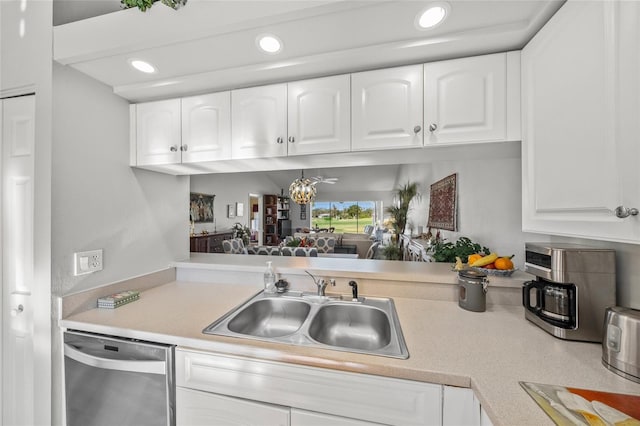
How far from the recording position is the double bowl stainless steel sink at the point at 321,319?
4.04ft

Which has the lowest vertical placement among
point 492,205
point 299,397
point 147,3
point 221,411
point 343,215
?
point 221,411

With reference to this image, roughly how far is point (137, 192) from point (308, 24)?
4.50ft

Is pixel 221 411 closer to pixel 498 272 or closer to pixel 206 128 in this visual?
pixel 206 128

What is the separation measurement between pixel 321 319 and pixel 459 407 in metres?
0.70

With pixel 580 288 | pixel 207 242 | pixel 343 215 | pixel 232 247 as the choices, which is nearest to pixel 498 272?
pixel 580 288

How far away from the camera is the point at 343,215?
1021cm

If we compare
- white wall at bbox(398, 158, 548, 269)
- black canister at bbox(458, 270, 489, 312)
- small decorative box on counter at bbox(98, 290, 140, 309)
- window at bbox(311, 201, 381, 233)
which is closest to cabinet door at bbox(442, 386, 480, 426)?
black canister at bbox(458, 270, 489, 312)

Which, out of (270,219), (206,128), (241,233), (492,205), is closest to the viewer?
(206,128)

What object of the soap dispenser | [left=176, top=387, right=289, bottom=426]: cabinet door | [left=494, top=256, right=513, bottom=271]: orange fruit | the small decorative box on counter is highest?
[left=494, top=256, right=513, bottom=271]: orange fruit

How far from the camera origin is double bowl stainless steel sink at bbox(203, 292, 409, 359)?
1.23 meters

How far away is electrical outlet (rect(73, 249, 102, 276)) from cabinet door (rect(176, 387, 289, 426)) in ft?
2.65

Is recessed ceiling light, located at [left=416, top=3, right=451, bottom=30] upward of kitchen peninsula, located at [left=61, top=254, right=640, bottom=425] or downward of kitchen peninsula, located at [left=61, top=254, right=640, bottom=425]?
upward

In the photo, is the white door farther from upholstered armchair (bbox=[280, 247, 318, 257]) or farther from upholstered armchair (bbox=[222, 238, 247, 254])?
upholstered armchair (bbox=[222, 238, 247, 254])

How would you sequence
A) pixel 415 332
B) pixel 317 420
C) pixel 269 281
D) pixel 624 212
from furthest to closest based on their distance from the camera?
pixel 269 281
pixel 415 332
pixel 317 420
pixel 624 212
